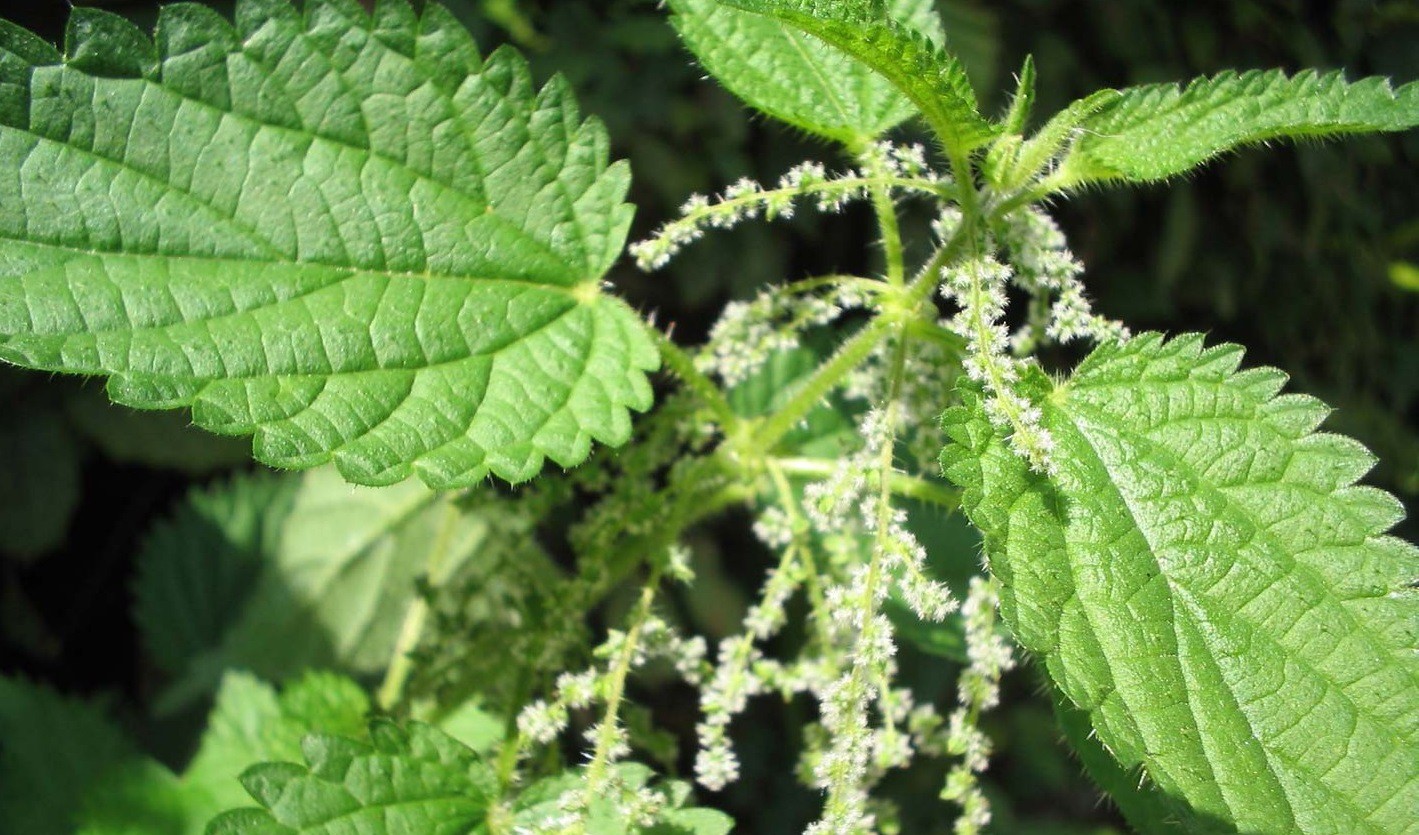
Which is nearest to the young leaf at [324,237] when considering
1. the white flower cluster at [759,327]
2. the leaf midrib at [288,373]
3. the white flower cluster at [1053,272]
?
the leaf midrib at [288,373]

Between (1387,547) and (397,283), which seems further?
(397,283)

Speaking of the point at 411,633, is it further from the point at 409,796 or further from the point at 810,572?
the point at 810,572

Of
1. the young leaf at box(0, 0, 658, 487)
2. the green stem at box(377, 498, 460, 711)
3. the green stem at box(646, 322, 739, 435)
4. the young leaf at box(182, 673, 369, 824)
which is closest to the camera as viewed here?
the young leaf at box(0, 0, 658, 487)

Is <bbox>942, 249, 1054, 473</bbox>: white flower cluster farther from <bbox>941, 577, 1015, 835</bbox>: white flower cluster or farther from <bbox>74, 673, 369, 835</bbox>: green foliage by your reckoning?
<bbox>74, 673, 369, 835</bbox>: green foliage

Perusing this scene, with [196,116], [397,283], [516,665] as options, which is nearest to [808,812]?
[516,665]

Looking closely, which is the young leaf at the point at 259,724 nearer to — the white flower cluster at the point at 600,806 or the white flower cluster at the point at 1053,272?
the white flower cluster at the point at 600,806

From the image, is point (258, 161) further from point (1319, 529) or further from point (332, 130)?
point (1319, 529)

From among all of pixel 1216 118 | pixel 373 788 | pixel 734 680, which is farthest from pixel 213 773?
pixel 1216 118

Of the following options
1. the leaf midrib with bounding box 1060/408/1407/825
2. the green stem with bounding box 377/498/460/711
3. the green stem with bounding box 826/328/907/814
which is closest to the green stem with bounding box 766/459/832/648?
the green stem with bounding box 826/328/907/814
